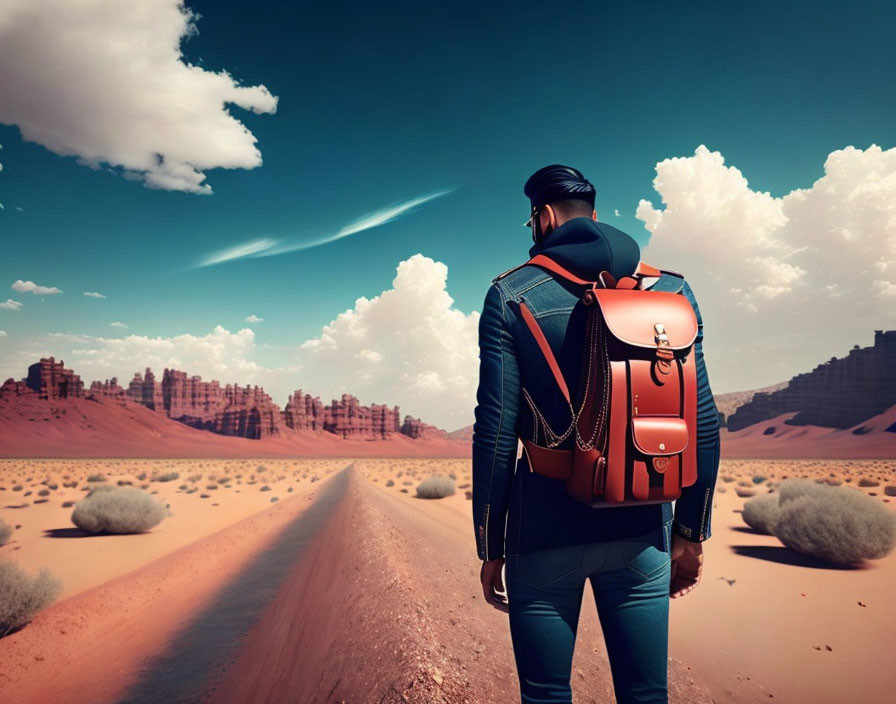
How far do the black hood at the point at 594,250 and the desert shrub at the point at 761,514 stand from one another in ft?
40.2

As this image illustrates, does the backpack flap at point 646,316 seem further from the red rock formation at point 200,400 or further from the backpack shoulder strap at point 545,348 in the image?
the red rock formation at point 200,400

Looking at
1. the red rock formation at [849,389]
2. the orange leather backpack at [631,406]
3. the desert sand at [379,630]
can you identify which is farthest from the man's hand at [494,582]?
the red rock formation at [849,389]

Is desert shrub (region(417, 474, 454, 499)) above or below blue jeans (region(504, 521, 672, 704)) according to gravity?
below

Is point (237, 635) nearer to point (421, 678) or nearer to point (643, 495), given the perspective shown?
point (421, 678)

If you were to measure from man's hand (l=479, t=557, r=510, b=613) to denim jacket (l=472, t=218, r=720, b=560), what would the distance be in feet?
0.11

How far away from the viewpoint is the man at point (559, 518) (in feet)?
6.21

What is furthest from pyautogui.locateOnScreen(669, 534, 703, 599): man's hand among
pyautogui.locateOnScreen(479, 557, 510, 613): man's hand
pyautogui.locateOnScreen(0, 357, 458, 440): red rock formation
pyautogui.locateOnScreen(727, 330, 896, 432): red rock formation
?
pyautogui.locateOnScreen(0, 357, 458, 440): red rock formation

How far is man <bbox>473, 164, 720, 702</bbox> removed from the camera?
74.5 inches

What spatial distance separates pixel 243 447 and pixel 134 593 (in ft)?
397

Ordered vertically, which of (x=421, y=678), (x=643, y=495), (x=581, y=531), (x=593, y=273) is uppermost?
(x=593, y=273)

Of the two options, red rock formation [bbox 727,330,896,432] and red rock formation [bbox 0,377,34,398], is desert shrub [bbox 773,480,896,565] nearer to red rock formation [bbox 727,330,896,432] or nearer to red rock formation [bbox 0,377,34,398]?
red rock formation [bbox 727,330,896,432]

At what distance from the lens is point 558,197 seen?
2.25 metres

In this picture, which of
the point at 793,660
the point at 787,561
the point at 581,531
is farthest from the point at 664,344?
the point at 787,561

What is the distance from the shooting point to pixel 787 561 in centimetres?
916
